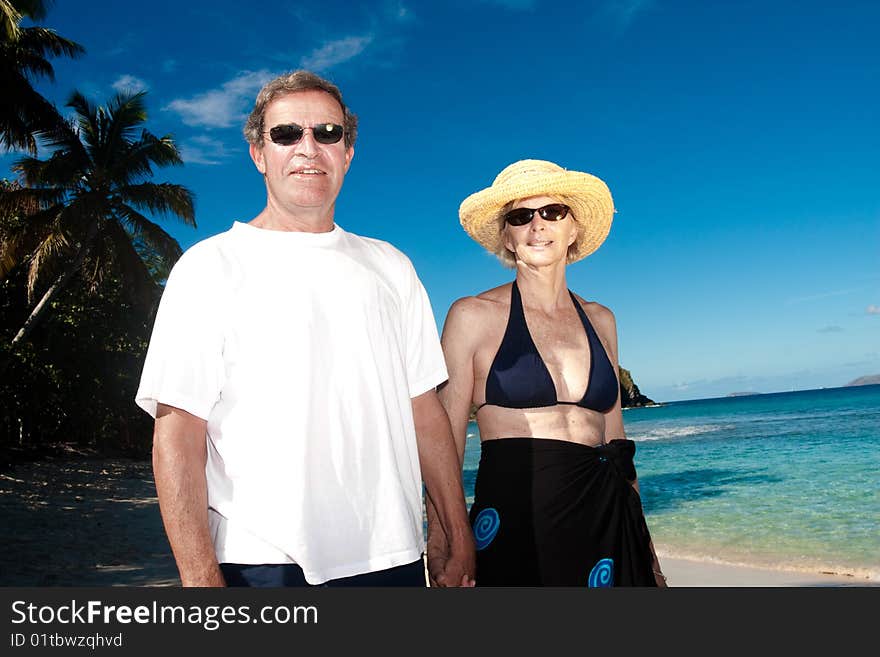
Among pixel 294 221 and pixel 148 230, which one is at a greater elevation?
pixel 148 230

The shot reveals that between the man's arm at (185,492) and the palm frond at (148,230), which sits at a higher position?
the palm frond at (148,230)

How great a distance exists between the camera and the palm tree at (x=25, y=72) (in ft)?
48.5

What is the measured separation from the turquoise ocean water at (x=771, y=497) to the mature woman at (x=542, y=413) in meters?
9.61

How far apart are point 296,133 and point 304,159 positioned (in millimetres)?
92

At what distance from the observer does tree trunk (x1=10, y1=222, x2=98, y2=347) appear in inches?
664

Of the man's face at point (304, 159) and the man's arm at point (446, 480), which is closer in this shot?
the man's face at point (304, 159)

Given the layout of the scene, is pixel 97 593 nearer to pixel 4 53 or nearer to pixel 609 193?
pixel 609 193

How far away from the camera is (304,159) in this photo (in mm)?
2059

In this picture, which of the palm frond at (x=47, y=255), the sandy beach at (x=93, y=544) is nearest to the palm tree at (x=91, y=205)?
the palm frond at (x=47, y=255)

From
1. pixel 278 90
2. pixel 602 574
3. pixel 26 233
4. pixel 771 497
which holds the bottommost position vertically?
pixel 771 497

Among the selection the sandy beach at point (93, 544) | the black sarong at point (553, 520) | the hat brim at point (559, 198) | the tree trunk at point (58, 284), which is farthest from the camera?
the tree trunk at point (58, 284)

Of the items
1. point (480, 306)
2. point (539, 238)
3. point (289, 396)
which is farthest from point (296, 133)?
point (539, 238)

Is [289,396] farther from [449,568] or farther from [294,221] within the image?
[449,568]

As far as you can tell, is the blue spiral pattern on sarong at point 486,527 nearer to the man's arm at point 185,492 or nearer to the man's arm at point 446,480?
the man's arm at point 446,480
